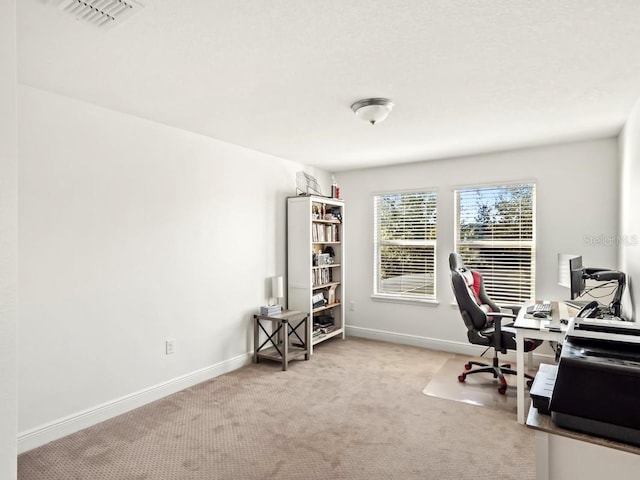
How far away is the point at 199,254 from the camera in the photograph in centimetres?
379

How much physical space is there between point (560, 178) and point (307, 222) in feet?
9.13

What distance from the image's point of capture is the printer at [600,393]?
1246 mm

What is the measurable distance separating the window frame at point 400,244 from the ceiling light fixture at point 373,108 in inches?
90.0

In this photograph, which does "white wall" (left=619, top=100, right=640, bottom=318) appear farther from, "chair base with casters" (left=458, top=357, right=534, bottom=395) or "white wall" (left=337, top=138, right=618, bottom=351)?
"chair base with casters" (left=458, top=357, right=534, bottom=395)

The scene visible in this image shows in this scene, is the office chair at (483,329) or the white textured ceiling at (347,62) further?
the office chair at (483,329)

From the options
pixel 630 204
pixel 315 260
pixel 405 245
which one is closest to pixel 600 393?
pixel 630 204

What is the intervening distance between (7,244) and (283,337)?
3113 mm

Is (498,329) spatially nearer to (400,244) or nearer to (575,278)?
(575,278)

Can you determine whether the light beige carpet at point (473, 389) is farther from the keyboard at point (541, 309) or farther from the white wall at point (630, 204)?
the white wall at point (630, 204)

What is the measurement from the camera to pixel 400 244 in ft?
17.3

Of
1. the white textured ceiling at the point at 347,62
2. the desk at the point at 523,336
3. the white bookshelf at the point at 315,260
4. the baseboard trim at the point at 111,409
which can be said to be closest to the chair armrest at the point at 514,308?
the desk at the point at 523,336

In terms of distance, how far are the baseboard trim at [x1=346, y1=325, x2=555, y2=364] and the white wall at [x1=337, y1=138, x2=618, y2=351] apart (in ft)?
0.04

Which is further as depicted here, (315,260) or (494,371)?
(315,260)

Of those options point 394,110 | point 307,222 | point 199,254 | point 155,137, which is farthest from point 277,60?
point 307,222
